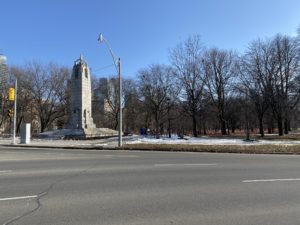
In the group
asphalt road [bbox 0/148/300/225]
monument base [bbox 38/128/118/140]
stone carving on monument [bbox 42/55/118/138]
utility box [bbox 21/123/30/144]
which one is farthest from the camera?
stone carving on monument [bbox 42/55/118/138]

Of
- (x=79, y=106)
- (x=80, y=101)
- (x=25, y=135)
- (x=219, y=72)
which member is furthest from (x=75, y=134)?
(x=219, y=72)

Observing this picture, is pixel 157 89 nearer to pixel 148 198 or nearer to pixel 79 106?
pixel 79 106

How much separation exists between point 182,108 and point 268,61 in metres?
15.9

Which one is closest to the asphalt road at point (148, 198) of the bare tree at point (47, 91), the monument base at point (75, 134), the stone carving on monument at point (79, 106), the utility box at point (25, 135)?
the utility box at point (25, 135)

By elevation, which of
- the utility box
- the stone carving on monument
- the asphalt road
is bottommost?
the asphalt road

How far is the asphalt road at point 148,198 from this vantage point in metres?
5.90

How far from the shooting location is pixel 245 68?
5378 cm

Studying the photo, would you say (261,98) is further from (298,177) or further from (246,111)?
(298,177)

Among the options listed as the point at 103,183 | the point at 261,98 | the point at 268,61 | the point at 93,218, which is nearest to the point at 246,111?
the point at 261,98

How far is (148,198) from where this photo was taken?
7.50 m

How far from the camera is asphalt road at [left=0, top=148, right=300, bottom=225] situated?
5.90m

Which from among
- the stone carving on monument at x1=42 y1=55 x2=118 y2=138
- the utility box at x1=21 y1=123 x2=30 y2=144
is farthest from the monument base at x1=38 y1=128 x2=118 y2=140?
the utility box at x1=21 y1=123 x2=30 y2=144

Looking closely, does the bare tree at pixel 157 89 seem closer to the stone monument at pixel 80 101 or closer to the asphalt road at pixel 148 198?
the stone monument at pixel 80 101

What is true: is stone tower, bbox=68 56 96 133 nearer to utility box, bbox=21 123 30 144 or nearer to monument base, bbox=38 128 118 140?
monument base, bbox=38 128 118 140
